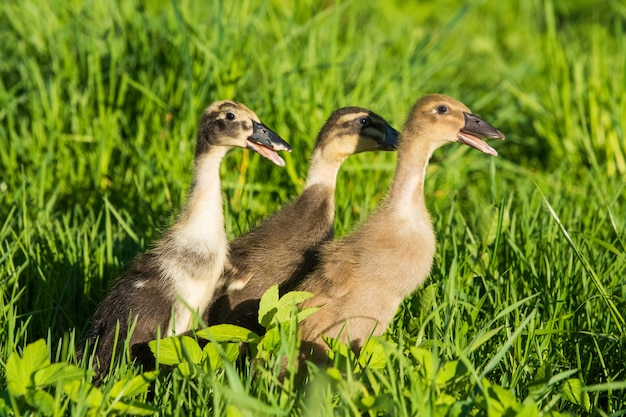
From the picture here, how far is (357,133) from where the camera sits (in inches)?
181

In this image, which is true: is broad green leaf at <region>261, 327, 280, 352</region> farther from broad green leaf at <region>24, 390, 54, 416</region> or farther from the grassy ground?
broad green leaf at <region>24, 390, 54, 416</region>

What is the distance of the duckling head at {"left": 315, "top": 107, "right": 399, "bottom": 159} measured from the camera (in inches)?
181

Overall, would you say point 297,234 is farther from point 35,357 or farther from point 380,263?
point 35,357

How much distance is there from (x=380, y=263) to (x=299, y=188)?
1778 millimetres

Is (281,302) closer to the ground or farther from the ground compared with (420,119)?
closer to the ground

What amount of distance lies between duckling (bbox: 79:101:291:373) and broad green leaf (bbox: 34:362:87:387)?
0.61m

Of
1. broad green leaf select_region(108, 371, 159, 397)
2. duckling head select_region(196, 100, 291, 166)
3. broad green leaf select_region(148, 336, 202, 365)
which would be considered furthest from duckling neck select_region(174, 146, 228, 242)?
broad green leaf select_region(108, 371, 159, 397)

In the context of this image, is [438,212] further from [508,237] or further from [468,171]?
[468,171]

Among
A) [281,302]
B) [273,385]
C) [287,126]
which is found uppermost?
[287,126]

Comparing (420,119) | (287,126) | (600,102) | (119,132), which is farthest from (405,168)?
(600,102)

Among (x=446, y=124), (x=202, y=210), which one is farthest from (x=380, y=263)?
(x=202, y=210)

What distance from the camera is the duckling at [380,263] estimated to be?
3.85m

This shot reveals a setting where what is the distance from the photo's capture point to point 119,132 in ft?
19.7

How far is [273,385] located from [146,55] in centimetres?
318
